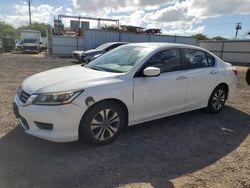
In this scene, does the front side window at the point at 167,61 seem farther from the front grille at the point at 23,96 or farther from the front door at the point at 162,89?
the front grille at the point at 23,96

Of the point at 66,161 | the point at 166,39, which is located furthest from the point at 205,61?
the point at 166,39

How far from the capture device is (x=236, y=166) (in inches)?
147

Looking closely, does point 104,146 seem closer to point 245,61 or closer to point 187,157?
point 187,157

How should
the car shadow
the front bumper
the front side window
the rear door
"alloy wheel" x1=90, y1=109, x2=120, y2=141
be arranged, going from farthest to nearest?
the rear door → the front side window → "alloy wheel" x1=90, y1=109, x2=120, y2=141 → the front bumper → the car shadow

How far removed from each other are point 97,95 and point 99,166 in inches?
38.7

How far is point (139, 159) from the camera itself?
3.77 meters

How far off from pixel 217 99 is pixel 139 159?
3.04 metres

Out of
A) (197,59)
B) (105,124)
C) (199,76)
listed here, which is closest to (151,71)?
(105,124)

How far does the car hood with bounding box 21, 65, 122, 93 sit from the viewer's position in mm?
3742

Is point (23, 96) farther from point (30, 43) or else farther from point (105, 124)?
point (30, 43)

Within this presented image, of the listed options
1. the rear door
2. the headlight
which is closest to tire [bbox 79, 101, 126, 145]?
the headlight

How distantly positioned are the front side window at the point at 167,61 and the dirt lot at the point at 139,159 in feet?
3.70

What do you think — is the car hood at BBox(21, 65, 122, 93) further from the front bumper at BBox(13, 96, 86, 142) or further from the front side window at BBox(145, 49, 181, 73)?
the front side window at BBox(145, 49, 181, 73)

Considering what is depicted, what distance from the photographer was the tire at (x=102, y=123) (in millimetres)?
3840
